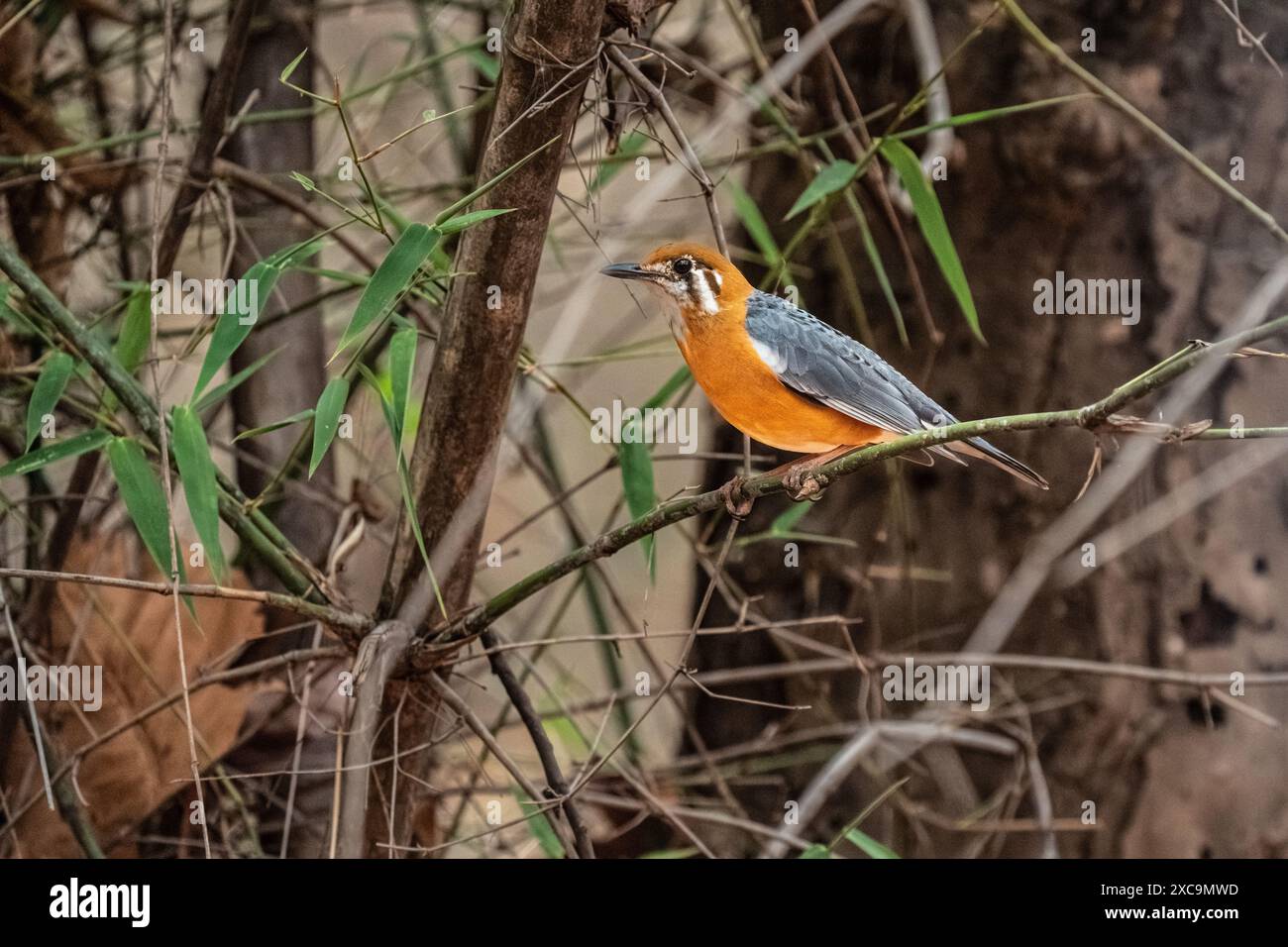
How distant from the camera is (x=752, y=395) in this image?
159cm

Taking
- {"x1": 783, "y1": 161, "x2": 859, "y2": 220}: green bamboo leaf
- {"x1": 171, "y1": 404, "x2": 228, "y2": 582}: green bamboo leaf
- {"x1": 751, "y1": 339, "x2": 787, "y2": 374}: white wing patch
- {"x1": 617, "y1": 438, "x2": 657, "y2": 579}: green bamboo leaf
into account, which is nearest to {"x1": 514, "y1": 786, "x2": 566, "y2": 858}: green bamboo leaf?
{"x1": 617, "y1": 438, "x2": 657, "y2": 579}: green bamboo leaf

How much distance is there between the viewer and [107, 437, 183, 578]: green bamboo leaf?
1.52 meters

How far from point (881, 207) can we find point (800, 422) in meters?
0.77

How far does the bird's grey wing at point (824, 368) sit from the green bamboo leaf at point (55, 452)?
2.91 feet

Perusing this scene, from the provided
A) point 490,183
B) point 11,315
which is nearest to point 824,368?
point 490,183

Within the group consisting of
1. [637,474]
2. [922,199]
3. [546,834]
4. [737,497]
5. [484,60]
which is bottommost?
[546,834]

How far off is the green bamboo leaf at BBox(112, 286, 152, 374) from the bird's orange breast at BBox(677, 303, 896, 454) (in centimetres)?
83

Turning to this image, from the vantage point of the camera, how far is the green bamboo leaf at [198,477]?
1427mm

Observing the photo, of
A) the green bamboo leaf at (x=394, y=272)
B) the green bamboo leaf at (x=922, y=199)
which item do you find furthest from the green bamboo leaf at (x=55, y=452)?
the green bamboo leaf at (x=922, y=199)

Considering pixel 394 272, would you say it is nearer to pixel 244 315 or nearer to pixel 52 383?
pixel 244 315

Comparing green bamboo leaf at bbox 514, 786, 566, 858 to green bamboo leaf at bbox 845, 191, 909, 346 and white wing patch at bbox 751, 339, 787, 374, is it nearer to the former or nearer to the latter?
white wing patch at bbox 751, 339, 787, 374

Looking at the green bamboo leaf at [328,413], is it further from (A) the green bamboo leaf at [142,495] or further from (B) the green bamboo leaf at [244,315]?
(A) the green bamboo leaf at [142,495]

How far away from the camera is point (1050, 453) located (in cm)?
228

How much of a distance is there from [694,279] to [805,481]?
1.43 feet
